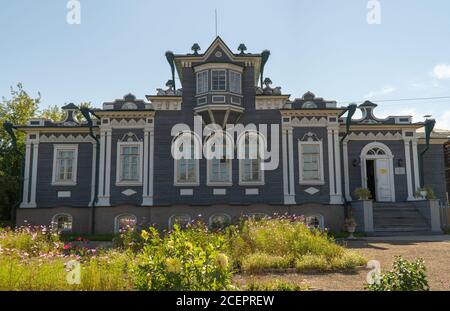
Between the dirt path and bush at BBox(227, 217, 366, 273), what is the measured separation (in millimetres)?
451

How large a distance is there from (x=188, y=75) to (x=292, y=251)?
12070 mm

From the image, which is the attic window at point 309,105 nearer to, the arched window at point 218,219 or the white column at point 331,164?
the white column at point 331,164

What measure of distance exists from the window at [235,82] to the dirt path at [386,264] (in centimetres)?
877

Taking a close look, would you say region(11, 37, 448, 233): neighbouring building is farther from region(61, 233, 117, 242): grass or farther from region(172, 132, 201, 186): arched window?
region(61, 233, 117, 242): grass

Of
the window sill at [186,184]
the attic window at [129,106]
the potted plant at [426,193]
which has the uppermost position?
the attic window at [129,106]

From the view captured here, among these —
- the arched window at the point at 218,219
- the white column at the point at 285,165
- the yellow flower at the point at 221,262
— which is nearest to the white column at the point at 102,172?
the arched window at the point at 218,219

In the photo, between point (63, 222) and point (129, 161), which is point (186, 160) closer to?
point (129, 161)

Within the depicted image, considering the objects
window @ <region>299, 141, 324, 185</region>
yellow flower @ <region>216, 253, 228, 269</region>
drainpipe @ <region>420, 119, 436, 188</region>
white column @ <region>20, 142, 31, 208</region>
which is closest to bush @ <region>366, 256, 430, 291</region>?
yellow flower @ <region>216, 253, 228, 269</region>

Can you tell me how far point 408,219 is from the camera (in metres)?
17.9

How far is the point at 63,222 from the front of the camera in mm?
18859

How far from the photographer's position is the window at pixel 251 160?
18.5m

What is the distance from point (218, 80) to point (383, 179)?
992 cm
